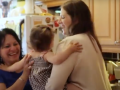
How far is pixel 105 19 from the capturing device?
2.31 metres

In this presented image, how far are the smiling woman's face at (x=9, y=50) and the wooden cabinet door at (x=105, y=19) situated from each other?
1168 millimetres

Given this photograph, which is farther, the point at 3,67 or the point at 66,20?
the point at 3,67

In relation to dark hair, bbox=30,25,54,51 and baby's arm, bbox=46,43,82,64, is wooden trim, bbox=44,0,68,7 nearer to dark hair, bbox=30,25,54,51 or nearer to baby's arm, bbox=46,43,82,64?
dark hair, bbox=30,25,54,51

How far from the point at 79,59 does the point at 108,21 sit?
130 cm

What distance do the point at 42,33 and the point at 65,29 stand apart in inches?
6.0

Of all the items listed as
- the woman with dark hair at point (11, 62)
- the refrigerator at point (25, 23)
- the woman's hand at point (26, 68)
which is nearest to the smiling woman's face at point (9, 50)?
the woman with dark hair at point (11, 62)

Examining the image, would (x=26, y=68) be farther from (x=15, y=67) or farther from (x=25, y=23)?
(x=25, y=23)

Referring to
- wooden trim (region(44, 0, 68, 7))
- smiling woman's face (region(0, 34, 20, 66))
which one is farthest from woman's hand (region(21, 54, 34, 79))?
wooden trim (region(44, 0, 68, 7))

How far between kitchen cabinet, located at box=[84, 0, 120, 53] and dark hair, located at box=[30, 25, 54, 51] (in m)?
1.13

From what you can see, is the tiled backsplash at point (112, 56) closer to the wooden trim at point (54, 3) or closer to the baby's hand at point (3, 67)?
the wooden trim at point (54, 3)

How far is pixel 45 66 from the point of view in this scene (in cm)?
127

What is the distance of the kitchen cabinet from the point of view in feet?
7.33

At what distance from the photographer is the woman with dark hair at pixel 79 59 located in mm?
1089

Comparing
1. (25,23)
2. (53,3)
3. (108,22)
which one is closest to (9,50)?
(25,23)
